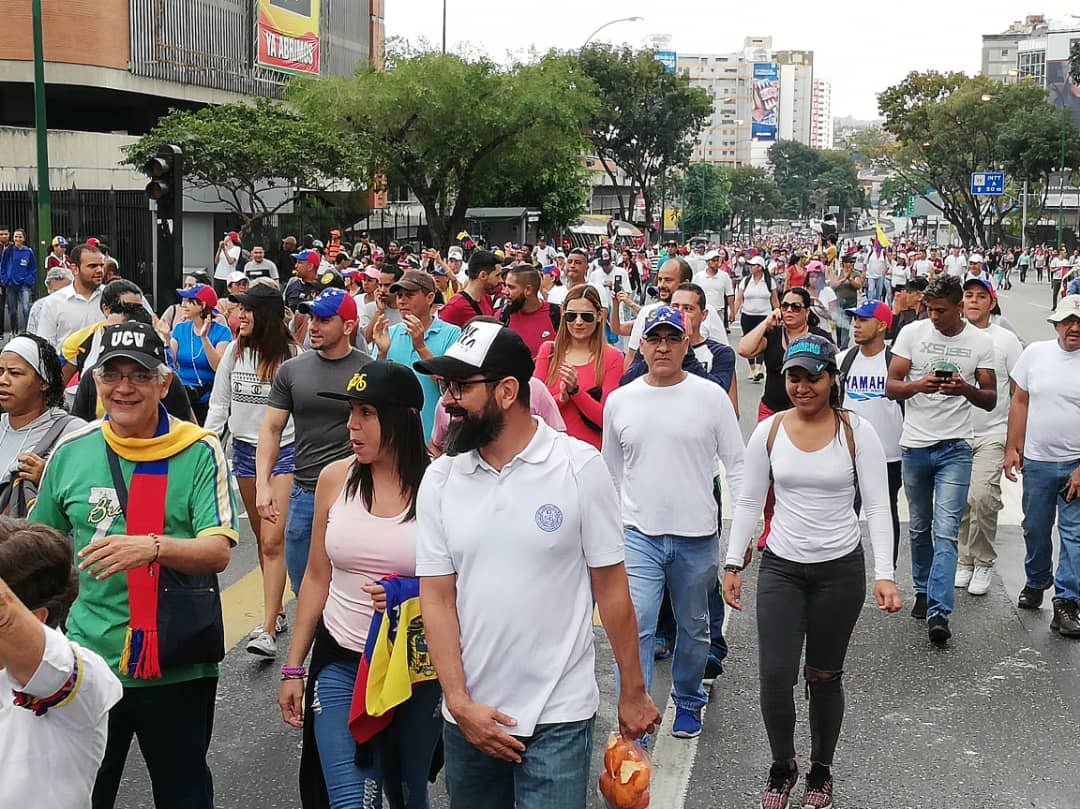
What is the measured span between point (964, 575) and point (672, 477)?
3.60 meters

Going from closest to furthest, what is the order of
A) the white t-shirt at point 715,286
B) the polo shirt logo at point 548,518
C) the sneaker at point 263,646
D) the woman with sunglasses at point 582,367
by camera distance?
the polo shirt logo at point 548,518 → the woman with sunglasses at point 582,367 → the sneaker at point 263,646 → the white t-shirt at point 715,286

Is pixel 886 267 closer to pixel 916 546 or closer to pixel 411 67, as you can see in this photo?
pixel 411 67

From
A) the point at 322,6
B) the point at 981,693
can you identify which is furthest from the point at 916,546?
the point at 322,6

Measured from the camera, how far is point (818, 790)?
5.26 m

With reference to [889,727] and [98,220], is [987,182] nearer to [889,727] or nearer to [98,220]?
[98,220]

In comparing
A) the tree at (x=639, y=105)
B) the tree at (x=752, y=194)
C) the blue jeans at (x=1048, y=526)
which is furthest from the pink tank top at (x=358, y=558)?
the tree at (x=752, y=194)

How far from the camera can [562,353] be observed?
7.09 metres

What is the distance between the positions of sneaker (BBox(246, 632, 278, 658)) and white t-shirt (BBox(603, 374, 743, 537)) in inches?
84.8

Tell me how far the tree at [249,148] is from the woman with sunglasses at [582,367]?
2421cm

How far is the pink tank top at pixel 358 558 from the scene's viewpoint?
4.14m

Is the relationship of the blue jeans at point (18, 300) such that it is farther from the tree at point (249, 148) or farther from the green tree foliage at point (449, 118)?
the green tree foliage at point (449, 118)

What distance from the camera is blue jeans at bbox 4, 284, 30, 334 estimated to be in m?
23.8

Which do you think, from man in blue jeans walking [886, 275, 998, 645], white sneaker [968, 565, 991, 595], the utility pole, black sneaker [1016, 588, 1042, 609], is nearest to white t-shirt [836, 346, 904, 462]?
man in blue jeans walking [886, 275, 998, 645]

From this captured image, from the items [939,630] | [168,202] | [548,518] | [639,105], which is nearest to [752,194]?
[639,105]
